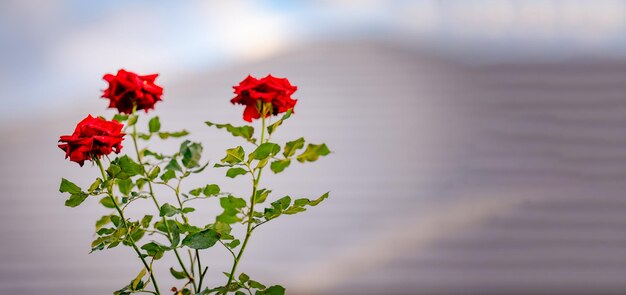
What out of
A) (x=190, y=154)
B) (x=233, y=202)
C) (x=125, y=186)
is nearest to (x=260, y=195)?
(x=233, y=202)

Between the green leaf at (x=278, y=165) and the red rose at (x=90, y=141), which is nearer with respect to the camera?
the red rose at (x=90, y=141)

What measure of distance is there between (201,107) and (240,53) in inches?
11.4

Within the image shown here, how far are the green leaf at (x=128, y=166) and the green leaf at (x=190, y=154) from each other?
154 millimetres

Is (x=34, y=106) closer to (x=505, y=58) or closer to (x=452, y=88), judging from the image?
(x=452, y=88)

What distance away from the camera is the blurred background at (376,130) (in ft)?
9.39

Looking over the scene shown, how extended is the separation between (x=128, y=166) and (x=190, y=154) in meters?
0.19

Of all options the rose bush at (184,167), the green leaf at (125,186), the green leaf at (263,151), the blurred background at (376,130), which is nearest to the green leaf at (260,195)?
the rose bush at (184,167)

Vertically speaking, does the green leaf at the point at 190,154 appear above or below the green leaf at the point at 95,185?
above

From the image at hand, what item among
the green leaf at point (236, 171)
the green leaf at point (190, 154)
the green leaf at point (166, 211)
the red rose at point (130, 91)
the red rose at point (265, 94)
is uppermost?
the red rose at point (130, 91)

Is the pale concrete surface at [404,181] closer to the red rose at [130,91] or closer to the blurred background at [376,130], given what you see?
the blurred background at [376,130]

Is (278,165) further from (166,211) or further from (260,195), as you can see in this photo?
(166,211)

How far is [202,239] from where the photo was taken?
1.14 m

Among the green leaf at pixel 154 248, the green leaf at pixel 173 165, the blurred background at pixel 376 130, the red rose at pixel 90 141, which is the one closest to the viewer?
the red rose at pixel 90 141

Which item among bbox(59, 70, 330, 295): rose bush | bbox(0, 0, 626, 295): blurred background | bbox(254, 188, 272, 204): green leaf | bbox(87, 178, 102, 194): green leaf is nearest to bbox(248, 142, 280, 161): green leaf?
bbox(59, 70, 330, 295): rose bush
